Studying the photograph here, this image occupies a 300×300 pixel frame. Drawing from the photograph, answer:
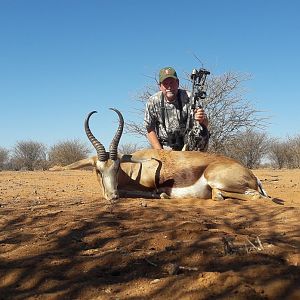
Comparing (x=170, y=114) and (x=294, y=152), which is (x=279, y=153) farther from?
(x=170, y=114)

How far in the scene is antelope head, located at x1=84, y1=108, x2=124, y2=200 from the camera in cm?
704

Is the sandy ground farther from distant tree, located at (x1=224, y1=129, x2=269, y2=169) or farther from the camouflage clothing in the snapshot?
distant tree, located at (x1=224, y1=129, x2=269, y2=169)

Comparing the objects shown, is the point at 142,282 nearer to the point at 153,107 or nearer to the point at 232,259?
the point at 232,259

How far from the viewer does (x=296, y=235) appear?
388 centimetres

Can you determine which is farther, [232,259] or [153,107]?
[153,107]

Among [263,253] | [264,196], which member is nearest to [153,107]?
[264,196]

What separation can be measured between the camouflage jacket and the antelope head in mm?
1003

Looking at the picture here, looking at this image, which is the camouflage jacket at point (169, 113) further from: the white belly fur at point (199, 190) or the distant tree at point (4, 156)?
the distant tree at point (4, 156)

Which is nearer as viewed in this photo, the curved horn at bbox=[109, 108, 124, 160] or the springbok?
the springbok

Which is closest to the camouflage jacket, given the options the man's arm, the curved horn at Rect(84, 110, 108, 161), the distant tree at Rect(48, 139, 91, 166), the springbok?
the man's arm

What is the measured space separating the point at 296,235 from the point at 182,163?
3.45 m

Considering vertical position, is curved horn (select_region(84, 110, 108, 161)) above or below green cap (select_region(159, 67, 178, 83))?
below

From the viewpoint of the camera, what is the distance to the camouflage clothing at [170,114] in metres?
8.32

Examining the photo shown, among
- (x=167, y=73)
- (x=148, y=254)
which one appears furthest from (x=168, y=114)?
(x=148, y=254)
